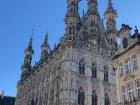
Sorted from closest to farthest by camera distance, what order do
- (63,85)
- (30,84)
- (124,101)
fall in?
(124,101), (63,85), (30,84)

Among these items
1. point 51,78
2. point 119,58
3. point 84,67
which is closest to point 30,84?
point 51,78

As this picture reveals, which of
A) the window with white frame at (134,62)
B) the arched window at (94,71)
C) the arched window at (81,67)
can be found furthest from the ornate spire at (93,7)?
the window with white frame at (134,62)

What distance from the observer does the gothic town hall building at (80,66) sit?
3812cm

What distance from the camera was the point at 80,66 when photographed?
132ft

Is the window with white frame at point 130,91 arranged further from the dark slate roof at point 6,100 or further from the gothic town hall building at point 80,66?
the dark slate roof at point 6,100

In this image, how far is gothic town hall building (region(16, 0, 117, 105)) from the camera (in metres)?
38.1

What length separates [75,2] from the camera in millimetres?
45188

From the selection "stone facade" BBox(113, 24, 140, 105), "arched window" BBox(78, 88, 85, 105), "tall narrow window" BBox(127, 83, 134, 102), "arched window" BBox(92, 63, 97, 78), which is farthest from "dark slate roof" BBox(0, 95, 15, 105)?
"tall narrow window" BBox(127, 83, 134, 102)

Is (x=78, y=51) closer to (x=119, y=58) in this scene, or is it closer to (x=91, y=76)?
(x=91, y=76)

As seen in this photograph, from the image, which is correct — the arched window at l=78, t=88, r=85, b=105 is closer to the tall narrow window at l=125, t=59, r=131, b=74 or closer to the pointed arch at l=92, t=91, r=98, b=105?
the pointed arch at l=92, t=91, r=98, b=105

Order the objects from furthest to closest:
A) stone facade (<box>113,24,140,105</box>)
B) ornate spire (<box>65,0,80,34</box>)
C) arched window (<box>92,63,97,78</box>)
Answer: ornate spire (<box>65,0,80,34</box>), arched window (<box>92,63,97,78</box>), stone facade (<box>113,24,140,105</box>)

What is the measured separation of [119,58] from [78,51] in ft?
52.1

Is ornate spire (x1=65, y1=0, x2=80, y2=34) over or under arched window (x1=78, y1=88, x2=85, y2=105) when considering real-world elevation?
over

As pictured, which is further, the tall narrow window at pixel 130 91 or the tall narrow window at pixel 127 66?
the tall narrow window at pixel 127 66
